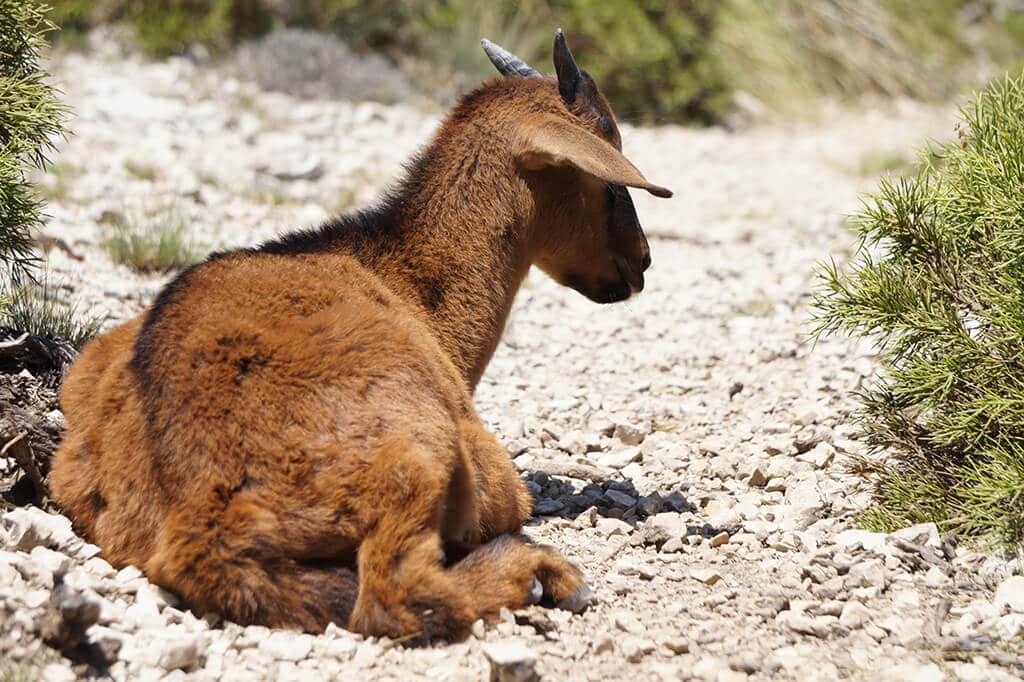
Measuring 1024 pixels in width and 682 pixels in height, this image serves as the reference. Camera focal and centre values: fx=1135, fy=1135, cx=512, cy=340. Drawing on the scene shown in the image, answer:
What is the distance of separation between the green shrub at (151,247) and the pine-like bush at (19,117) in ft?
8.15

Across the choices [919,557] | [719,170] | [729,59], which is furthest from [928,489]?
[729,59]

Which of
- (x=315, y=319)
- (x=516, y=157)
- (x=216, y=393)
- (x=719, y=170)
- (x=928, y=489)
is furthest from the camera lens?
(x=719, y=170)

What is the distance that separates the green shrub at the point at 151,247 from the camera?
7.83 meters

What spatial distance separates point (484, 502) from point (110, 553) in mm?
1405

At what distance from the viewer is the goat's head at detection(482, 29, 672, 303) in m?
5.19

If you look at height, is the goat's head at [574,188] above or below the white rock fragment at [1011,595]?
above

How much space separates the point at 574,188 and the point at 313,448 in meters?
2.21

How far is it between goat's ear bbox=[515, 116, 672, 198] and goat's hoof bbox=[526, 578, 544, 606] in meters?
1.63

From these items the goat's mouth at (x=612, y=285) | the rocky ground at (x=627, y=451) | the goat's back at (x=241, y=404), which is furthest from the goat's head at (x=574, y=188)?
the goat's back at (x=241, y=404)

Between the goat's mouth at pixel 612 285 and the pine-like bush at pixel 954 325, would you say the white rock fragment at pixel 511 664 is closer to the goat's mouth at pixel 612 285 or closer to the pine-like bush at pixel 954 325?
the pine-like bush at pixel 954 325

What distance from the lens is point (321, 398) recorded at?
3.97 m

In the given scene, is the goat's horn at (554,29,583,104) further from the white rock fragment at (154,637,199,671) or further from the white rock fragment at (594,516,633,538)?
the white rock fragment at (154,637,199,671)

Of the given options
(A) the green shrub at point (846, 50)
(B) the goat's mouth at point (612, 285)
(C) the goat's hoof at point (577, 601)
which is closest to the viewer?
(C) the goat's hoof at point (577, 601)

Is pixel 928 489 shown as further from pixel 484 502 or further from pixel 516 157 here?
pixel 516 157
